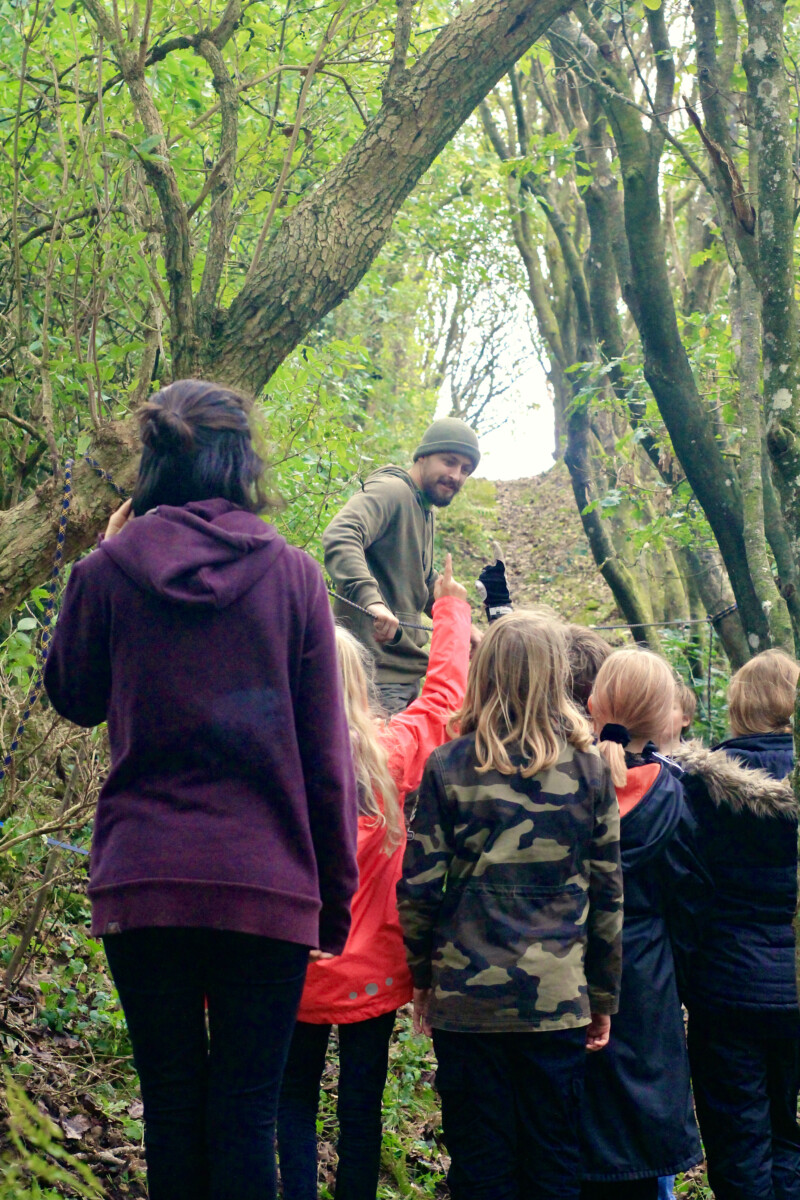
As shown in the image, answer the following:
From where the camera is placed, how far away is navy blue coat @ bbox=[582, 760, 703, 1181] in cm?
282

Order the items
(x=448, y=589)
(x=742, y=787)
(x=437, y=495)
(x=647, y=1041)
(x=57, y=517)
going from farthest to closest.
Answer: (x=437, y=495)
(x=57, y=517)
(x=448, y=589)
(x=742, y=787)
(x=647, y=1041)

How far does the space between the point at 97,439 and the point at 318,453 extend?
8.07 feet

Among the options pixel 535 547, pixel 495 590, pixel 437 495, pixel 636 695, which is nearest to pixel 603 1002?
pixel 636 695

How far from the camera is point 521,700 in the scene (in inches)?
108

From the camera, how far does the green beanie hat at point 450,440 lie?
446 cm

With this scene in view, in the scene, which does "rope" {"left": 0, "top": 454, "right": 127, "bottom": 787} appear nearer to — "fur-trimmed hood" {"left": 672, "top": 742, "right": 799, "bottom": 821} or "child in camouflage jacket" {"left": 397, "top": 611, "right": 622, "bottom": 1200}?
"child in camouflage jacket" {"left": 397, "top": 611, "right": 622, "bottom": 1200}

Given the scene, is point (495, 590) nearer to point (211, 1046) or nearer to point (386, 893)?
point (386, 893)

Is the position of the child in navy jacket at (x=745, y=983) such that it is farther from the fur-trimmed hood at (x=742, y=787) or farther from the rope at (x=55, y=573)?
the rope at (x=55, y=573)

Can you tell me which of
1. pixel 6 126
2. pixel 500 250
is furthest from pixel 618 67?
pixel 500 250

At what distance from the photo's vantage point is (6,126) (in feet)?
17.1

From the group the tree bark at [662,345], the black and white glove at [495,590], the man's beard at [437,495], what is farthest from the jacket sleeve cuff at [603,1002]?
the tree bark at [662,345]

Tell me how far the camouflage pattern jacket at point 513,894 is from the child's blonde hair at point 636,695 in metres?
0.41

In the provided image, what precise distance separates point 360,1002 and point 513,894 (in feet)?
1.79

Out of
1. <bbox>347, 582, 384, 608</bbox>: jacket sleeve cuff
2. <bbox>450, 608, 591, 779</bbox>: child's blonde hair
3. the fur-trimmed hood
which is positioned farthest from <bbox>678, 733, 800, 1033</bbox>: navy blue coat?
<bbox>347, 582, 384, 608</bbox>: jacket sleeve cuff
